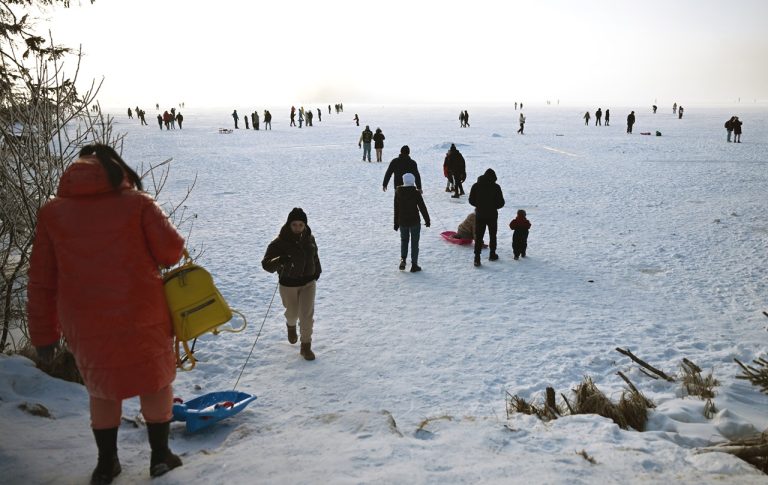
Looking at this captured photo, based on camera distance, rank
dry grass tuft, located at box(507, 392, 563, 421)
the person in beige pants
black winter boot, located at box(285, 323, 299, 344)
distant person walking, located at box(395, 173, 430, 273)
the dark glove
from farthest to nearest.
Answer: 1. distant person walking, located at box(395, 173, 430, 273)
2. black winter boot, located at box(285, 323, 299, 344)
3. the person in beige pants
4. dry grass tuft, located at box(507, 392, 563, 421)
5. the dark glove

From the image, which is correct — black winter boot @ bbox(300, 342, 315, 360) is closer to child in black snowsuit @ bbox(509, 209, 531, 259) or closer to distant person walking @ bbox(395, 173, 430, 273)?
distant person walking @ bbox(395, 173, 430, 273)

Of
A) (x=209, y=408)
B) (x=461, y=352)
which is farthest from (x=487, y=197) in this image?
(x=209, y=408)

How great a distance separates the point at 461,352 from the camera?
545cm

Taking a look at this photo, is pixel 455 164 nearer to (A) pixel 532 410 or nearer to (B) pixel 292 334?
(B) pixel 292 334

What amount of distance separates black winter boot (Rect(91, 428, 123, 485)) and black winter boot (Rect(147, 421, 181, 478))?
186 millimetres

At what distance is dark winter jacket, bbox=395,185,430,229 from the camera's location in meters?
7.82

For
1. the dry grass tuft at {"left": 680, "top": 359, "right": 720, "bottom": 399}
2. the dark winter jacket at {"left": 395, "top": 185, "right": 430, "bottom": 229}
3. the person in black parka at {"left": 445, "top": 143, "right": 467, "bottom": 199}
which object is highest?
the person in black parka at {"left": 445, "top": 143, "right": 467, "bottom": 199}

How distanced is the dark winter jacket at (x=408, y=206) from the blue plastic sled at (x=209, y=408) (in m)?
4.34

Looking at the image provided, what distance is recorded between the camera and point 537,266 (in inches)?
332

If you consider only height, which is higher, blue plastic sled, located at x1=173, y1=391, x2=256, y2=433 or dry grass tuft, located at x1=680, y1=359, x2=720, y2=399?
blue plastic sled, located at x1=173, y1=391, x2=256, y2=433

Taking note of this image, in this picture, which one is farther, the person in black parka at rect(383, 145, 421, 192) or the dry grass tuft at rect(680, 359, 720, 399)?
the person in black parka at rect(383, 145, 421, 192)

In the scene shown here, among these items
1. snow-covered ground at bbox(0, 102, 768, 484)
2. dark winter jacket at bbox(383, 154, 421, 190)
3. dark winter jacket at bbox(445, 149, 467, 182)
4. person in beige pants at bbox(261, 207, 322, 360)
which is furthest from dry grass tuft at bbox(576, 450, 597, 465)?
dark winter jacket at bbox(445, 149, 467, 182)

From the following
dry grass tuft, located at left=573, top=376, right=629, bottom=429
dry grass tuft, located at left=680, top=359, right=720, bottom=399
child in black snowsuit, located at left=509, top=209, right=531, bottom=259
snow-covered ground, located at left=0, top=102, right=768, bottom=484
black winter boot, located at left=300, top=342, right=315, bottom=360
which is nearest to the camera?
snow-covered ground, located at left=0, top=102, right=768, bottom=484

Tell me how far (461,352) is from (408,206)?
3.02 meters
